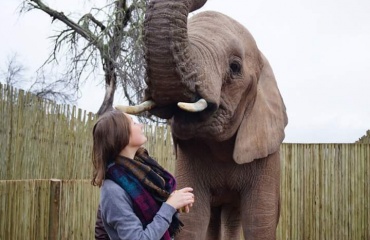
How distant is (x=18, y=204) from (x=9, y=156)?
646 millimetres

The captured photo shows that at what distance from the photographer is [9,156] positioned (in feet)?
18.5

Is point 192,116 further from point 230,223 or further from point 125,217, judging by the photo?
point 230,223

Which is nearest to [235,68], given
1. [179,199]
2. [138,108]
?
[138,108]

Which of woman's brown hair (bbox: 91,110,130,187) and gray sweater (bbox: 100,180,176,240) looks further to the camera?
woman's brown hair (bbox: 91,110,130,187)

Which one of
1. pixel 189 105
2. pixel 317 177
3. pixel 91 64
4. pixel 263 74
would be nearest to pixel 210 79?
pixel 189 105

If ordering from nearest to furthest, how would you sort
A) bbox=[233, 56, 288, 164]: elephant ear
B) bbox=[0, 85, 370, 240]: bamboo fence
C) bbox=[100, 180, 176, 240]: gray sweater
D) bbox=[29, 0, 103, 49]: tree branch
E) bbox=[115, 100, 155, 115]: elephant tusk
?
bbox=[100, 180, 176, 240]: gray sweater < bbox=[115, 100, 155, 115]: elephant tusk < bbox=[233, 56, 288, 164]: elephant ear < bbox=[0, 85, 370, 240]: bamboo fence < bbox=[29, 0, 103, 49]: tree branch

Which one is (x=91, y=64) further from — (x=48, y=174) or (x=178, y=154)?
(x=178, y=154)

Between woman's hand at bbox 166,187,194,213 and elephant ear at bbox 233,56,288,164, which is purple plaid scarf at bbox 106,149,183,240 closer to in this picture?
woman's hand at bbox 166,187,194,213

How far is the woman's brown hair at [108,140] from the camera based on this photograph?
2.64 meters

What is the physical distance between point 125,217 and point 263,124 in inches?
69.2

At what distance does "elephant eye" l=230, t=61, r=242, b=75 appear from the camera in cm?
368

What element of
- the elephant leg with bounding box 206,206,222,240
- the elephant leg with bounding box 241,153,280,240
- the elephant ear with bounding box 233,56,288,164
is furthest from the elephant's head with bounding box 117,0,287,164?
the elephant leg with bounding box 206,206,222,240

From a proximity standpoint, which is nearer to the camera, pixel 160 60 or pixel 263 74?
pixel 160 60

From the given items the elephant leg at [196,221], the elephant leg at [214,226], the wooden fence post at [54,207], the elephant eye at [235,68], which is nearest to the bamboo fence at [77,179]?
the wooden fence post at [54,207]
